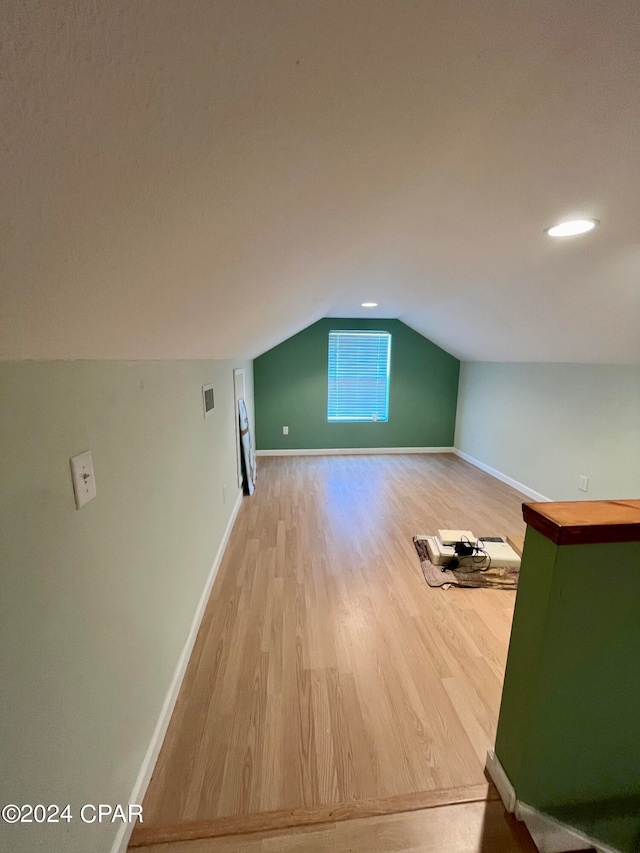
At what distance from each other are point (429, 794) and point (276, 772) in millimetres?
509

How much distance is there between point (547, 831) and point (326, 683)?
0.81 metres

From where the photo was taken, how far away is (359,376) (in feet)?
16.1

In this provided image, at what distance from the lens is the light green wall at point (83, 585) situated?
1.96ft

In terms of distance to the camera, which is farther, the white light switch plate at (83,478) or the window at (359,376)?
the window at (359,376)

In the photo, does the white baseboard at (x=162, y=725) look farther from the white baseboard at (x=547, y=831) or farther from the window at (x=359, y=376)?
the window at (x=359, y=376)

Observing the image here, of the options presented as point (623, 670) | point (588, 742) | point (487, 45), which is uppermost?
point (487, 45)

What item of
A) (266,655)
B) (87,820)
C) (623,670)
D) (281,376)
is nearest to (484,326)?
(281,376)

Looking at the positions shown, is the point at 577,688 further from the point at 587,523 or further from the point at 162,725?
the point at 162,725

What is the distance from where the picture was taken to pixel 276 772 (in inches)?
45.6

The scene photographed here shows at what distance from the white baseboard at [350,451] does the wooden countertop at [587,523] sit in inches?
159

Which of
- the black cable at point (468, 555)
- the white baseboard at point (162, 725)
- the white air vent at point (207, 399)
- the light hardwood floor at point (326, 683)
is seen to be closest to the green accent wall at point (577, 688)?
the light hardwood floor at point (326, 683)

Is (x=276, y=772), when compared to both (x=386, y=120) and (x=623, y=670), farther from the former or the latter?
(x=386, y=120)

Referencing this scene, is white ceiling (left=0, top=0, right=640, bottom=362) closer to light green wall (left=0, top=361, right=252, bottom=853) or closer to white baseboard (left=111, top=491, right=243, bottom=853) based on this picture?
light green wall (left=0, top=361, right=252, bottom=853)

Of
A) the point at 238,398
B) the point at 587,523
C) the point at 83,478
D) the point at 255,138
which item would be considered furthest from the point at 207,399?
the point at 587,523
